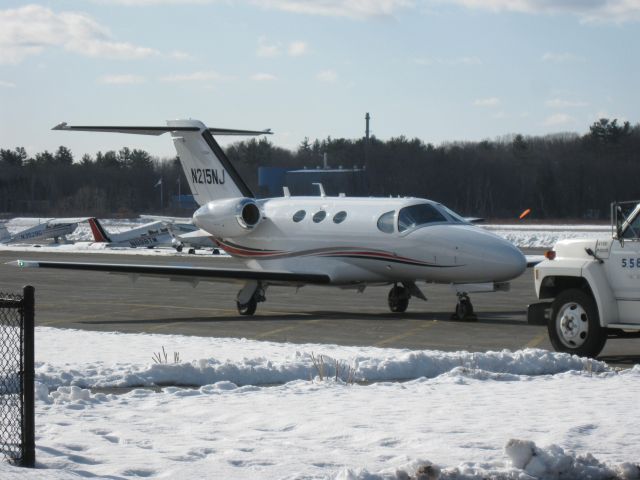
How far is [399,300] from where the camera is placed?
21281 millimetres

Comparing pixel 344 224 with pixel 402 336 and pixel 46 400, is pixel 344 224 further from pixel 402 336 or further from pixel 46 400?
pixel 46 400

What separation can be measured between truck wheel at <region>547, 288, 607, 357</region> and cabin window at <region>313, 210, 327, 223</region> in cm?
854

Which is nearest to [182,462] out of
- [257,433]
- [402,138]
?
[257,433]

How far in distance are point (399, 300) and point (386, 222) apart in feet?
5.57

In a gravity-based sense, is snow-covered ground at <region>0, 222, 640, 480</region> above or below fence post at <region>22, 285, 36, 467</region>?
below

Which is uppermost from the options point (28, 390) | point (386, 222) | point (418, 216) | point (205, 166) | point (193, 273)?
point (205, 166)

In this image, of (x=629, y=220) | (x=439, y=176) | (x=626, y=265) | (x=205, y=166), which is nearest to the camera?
(x=629, y=220)

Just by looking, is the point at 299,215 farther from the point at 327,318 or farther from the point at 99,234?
the point at 99,234

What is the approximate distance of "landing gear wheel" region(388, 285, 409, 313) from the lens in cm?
2127

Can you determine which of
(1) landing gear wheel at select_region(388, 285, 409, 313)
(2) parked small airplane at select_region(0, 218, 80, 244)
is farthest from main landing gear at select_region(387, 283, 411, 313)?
(2) parked small airplane at select_region(0, 218, 80, 244)

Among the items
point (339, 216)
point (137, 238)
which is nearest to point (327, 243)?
point (339, 216)

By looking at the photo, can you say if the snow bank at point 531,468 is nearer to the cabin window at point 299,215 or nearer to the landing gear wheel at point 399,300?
the landing gear wheel at point 399,300

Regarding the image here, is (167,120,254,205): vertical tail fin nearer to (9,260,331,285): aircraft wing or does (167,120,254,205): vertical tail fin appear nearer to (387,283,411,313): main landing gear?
(9,260,331,285): aircraft wing

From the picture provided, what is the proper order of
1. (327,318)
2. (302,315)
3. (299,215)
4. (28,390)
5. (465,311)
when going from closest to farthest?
(28,390) < (465,311) < (327,318) < (302,315) < (299,215)
